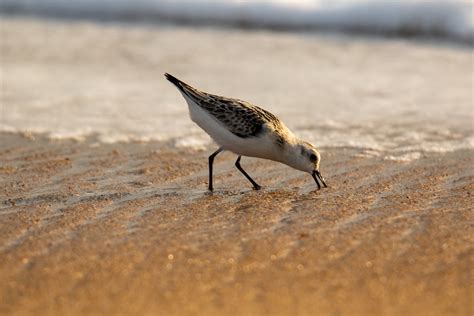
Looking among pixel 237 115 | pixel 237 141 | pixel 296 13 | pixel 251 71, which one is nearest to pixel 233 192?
pixel 237 141

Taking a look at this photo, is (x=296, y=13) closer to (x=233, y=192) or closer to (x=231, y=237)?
(x=233, y=192)

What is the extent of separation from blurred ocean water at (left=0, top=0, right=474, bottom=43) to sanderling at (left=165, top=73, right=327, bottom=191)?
23.7 ft

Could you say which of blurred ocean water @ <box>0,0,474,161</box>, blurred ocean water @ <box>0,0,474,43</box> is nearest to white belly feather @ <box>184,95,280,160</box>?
blurred ocean water @ <box>0,0,474,161</box>

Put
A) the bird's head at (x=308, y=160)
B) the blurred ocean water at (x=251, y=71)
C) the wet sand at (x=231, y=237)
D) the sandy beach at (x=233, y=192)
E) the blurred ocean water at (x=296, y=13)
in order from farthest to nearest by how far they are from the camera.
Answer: the blurred ocean water at (x=296, y=13) < the blurred ocean water at (x=251, y=71) < the bird's head at (x=308, y=160) < the sandy beach at (x=233, y=192) < the wet sand at (x=231, y=237)

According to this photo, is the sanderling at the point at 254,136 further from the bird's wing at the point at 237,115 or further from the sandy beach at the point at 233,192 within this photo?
the sandy beach at the point at 233,192

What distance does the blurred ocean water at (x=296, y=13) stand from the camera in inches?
547

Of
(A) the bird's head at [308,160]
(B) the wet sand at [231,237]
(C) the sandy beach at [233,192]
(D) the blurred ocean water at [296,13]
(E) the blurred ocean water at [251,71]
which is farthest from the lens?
(D) the blurred ocean water at [296,13]

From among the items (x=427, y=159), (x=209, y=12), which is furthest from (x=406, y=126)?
(x=209, y=12)

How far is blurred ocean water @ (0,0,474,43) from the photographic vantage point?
1390 cm

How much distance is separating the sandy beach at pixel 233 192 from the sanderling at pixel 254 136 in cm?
21

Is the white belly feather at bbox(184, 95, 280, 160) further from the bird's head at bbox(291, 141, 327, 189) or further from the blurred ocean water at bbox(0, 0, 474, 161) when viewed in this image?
the blurred ocean water at bbox(0, 0, 474, 161)

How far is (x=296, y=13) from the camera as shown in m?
14.8

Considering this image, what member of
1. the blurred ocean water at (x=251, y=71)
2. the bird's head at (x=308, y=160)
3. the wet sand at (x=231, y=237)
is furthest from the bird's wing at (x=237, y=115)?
the blurred ocean water at (x=251, y=71)

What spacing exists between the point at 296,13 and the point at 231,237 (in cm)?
1016
